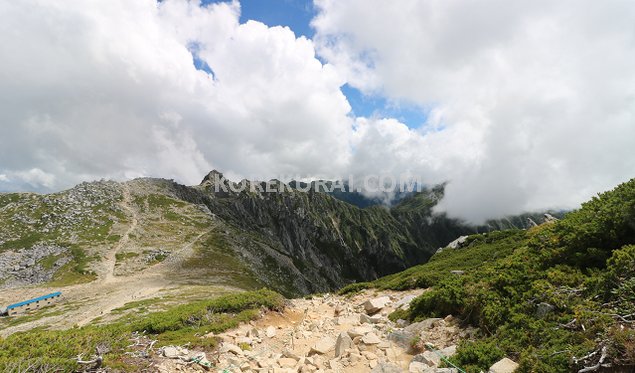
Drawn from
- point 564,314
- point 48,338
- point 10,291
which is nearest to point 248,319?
point 48,338

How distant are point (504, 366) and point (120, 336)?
601 inches

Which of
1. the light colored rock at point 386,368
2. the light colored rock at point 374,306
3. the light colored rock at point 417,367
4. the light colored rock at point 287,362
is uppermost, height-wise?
the light colored rock at point 374,306

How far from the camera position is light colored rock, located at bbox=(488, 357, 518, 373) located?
8.91m

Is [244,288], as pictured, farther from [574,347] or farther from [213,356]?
[574,347]

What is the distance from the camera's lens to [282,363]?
40.6ft

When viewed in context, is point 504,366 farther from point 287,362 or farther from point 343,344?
point 287,362

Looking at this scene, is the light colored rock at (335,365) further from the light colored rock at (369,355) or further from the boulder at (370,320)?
the boulder at (370,320)

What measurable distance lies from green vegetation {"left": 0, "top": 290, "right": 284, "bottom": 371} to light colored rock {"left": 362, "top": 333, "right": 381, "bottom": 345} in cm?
648

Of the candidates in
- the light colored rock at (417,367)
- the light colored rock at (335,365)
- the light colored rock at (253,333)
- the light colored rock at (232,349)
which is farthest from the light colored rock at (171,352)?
the light colored rock at (417,367)

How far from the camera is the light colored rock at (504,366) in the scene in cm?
891

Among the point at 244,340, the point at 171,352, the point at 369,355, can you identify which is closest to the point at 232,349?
the point at 244,340

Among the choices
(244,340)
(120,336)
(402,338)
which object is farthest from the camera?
(244,340)

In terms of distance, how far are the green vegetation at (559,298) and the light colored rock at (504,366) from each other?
0.43 m

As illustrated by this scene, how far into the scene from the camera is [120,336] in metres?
14.4
